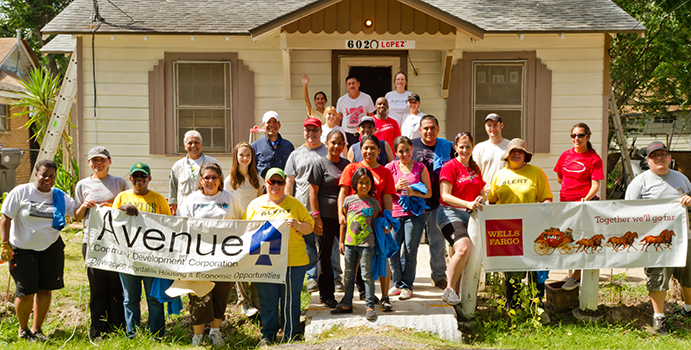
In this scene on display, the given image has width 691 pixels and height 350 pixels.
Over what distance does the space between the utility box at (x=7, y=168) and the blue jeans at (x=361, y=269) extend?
1170 cm

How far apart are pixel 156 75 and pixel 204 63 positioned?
2.66ft

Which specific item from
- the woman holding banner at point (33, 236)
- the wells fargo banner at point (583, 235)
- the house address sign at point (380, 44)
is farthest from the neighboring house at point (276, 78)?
the woman holding banner at point (33, 236)

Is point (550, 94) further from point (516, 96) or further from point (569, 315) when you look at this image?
point (569, 315)

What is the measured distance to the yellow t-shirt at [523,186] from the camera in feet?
17.4

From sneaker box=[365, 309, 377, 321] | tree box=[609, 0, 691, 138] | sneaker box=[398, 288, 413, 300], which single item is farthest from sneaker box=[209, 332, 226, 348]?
tree box=[609, 0, 691, 138]

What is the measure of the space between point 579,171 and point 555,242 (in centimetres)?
94

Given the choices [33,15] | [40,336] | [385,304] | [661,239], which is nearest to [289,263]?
[385,304]

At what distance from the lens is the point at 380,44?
8.09 m

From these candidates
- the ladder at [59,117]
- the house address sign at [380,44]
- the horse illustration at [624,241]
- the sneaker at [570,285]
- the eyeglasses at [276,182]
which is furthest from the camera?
the ladder at [59,117]

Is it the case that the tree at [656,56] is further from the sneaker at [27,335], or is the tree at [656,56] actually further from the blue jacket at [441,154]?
the sneaker at [27,335]

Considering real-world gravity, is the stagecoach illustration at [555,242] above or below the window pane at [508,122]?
below

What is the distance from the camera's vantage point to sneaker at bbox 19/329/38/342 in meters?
5.05

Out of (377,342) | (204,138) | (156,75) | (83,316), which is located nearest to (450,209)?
(377,342)

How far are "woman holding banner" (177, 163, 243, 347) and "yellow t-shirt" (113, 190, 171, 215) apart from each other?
222mm
